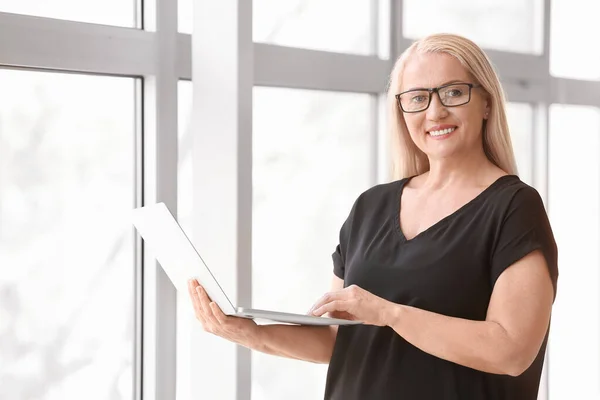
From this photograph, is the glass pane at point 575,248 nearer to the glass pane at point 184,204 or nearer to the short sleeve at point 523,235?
the glass pane at point 184,204

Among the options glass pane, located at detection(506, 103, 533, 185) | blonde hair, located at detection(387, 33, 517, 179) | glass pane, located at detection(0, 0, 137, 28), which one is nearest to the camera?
blonde hair, located at detection(387, 33, 517, 179)

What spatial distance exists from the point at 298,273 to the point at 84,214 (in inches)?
28.8

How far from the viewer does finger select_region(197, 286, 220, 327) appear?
1822 mm

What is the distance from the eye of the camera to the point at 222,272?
2.32 m

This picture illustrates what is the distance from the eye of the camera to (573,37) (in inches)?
152

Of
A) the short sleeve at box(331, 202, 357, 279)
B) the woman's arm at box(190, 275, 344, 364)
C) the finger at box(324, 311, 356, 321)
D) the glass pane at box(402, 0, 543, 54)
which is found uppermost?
the glass pane at box(402, 0, 543, 54)

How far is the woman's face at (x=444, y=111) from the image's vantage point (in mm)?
1915

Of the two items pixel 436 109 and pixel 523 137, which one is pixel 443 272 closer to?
pixel 436 109

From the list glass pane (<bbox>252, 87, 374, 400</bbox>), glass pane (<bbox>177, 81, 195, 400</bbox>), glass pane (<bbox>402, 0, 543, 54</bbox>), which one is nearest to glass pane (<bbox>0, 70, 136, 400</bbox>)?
glass pane (<bbox>177, 81, 195, 400</bbox>)

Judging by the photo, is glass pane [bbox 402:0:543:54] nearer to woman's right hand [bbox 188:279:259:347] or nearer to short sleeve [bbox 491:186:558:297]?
short sleeve [bbox 491:186:558:297]

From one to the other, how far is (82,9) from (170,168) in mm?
452

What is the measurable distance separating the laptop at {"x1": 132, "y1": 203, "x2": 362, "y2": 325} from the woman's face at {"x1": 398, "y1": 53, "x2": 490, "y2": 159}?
45 centimetres

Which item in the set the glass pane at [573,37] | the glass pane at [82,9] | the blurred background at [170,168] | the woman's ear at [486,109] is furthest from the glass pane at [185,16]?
the glass pane at [573,37]

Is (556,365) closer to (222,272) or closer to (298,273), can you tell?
(298,273)
